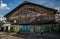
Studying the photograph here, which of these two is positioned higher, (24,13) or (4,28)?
(24,13)

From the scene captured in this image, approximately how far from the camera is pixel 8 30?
80.9 feet

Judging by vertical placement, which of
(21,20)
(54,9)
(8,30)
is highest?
(54,9)

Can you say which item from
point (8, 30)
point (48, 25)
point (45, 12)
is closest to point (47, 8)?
point (45, 12)

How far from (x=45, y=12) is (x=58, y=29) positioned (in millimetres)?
3703

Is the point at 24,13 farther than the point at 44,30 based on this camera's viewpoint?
Yes

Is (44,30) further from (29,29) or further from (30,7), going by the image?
(30,7)

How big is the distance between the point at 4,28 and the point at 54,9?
1053 centimetres

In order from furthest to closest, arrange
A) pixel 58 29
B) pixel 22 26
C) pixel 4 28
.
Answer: pixel 4 28
pixel 22 26
pixel 58 29

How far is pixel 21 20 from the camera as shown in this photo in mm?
24500

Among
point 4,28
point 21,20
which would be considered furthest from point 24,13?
point 4,28

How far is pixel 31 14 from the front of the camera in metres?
23.7

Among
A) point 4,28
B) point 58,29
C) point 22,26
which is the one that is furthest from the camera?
point 4,28

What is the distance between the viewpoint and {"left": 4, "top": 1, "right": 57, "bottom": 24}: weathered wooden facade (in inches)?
881

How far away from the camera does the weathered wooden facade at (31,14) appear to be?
881 inches
